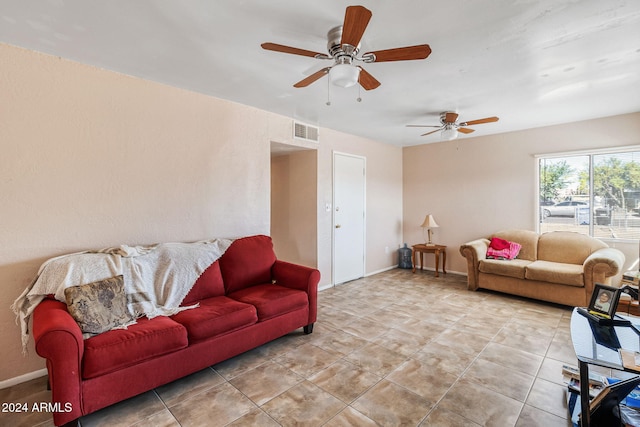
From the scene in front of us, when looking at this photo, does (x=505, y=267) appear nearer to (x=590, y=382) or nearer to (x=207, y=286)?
(x=590, y=382)

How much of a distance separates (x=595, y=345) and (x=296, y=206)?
374cm

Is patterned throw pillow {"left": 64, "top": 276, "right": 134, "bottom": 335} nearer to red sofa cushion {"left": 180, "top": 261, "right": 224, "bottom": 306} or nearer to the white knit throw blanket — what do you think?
the white knit throw blanket

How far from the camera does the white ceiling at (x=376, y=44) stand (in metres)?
1.82

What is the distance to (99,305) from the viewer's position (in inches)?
80.9

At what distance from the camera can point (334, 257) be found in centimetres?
472

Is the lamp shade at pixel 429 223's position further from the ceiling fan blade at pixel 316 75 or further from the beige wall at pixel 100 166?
the ceiling fan blade at pixel 316 75

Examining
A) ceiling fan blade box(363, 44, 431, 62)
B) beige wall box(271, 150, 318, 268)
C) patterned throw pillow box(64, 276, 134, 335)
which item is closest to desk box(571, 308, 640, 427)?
ceiling fan blade box(363, 44, 431, 62)

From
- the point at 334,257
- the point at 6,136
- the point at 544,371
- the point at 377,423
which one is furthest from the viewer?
the point at 334,257

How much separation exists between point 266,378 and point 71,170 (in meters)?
2.31

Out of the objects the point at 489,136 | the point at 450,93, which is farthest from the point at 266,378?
the point at 489,136

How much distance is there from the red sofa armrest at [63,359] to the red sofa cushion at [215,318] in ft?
2.10

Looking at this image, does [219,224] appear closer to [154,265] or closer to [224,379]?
[154,265]

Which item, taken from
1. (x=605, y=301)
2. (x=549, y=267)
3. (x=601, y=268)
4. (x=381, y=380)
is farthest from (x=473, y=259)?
(x=381, y=380)

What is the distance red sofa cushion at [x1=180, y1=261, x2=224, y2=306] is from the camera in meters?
2.66
